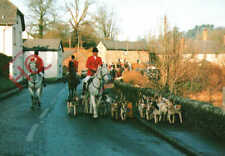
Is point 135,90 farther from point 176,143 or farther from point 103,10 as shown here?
point 103,10

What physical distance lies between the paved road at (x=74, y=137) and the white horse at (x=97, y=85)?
0.62m

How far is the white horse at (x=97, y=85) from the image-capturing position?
1026cm

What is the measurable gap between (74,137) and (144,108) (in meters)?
3.93

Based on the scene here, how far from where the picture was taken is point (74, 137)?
25.3ft

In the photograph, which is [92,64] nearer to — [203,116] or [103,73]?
[103,73]

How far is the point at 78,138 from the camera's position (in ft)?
25.0

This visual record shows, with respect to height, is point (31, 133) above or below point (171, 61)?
below

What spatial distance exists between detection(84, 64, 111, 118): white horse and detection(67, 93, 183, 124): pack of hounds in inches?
13.8

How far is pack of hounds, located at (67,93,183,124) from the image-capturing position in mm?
9875

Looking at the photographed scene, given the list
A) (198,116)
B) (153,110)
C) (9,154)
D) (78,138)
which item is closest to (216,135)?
(198,116)

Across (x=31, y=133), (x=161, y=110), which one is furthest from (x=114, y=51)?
(x=31, y=133)

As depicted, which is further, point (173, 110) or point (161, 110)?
point (161, 110)

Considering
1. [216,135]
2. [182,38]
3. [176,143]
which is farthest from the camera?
[182,38]

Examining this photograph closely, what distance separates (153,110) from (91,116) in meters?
2.52
